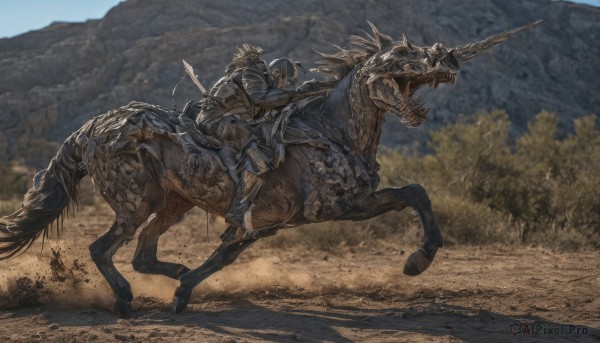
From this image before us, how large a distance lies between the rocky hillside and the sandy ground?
22.6m

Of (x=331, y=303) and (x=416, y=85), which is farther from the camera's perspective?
(x=331, y=303)

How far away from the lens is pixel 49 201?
7.02m

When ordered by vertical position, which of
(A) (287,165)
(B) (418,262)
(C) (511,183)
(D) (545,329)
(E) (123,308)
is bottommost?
(E) (123,308)

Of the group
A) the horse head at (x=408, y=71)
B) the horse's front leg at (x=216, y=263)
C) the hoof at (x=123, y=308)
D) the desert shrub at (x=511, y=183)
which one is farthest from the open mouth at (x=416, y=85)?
the desert shrub at (x=511, y=183)

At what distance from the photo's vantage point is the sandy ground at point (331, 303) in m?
5.54

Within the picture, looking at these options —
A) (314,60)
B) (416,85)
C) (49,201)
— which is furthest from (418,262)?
(314,60)

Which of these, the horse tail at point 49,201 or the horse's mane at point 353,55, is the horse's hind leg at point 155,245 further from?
the horse's mane at point 353,55

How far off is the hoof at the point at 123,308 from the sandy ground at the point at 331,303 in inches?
3.6

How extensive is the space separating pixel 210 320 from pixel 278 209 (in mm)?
1083

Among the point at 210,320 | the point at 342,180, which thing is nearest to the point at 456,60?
the point at 342,180

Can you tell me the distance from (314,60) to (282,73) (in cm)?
2992

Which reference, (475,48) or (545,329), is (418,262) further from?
(475,48)

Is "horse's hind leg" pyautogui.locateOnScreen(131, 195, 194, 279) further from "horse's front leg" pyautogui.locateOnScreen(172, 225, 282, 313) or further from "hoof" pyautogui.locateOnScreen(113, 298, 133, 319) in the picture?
"hoof" pyautogui.locateOnScreen(113, 298, 133, 319)

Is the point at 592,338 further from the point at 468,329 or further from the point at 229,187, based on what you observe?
the point at 229,187
